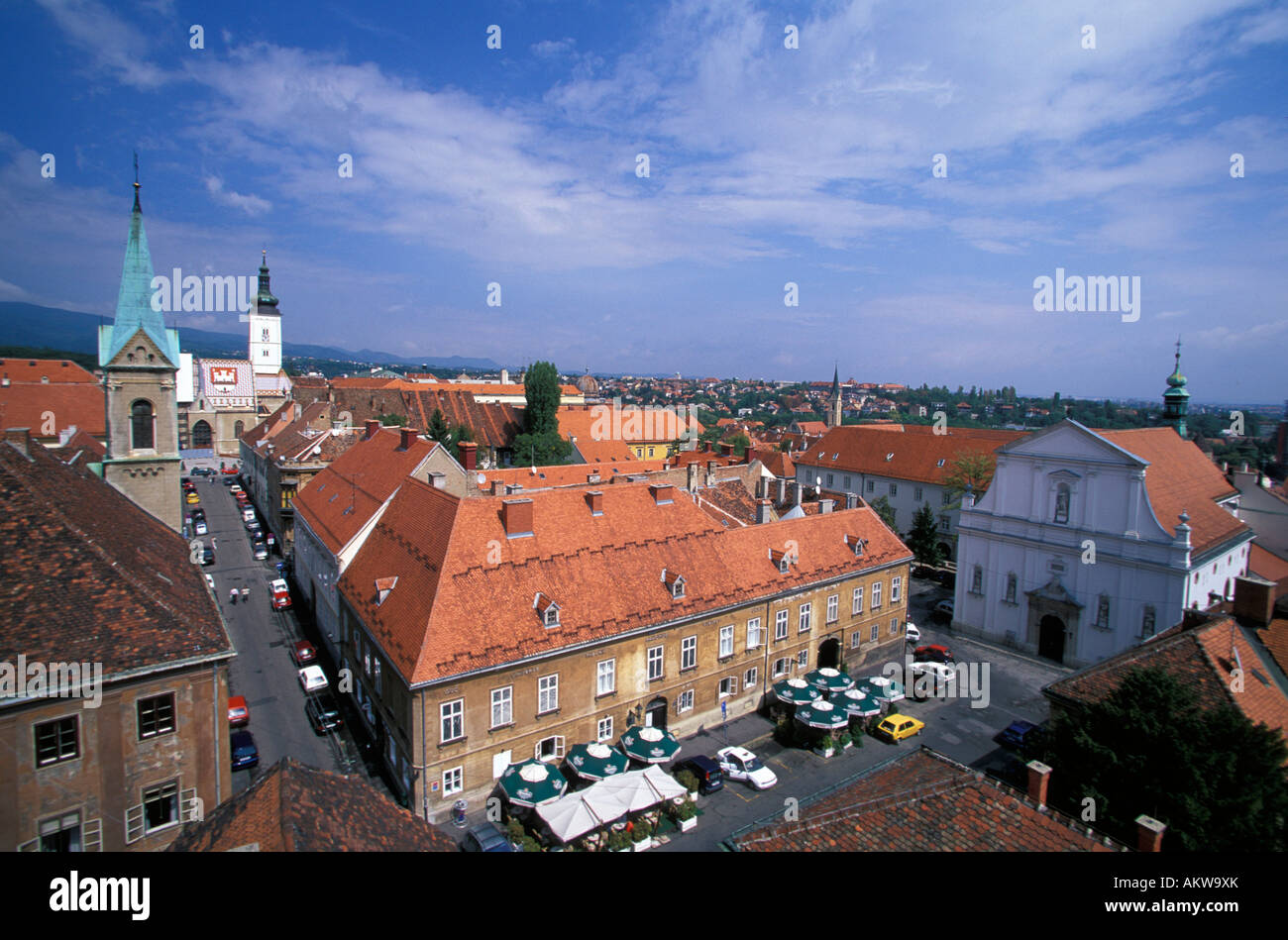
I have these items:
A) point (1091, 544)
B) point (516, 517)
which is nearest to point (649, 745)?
point (516, 517)

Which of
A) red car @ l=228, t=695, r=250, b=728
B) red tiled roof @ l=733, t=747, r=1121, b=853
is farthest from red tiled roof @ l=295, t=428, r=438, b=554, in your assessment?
red tiled roof @ l=733, t=747, r=1121, b=853

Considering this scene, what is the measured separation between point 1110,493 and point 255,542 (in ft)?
188

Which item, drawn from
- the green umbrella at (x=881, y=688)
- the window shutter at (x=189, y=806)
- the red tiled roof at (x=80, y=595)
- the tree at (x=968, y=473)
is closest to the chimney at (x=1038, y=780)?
the green umbrella at (x=881, y=688)

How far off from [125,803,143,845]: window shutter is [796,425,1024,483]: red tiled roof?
185 feet

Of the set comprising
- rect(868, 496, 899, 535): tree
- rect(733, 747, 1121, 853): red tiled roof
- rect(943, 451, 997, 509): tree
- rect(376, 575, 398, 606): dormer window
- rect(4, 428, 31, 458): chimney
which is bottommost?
Result: rect(868, 496, 899, 535): tree

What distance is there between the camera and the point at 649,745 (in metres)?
Answer: 23.1

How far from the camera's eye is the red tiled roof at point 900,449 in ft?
194

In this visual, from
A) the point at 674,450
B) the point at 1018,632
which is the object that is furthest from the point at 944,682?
the point at 674,450

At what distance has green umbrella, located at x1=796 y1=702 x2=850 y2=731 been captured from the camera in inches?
1021

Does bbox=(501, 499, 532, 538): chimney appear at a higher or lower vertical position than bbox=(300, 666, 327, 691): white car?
higher

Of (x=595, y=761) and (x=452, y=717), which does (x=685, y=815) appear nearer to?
(x=595, y=761)

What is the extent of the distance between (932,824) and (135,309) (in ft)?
106

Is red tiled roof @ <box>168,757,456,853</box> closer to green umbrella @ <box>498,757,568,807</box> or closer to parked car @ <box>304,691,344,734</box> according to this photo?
green umbrella @ <box>498,757,568,807</box>
